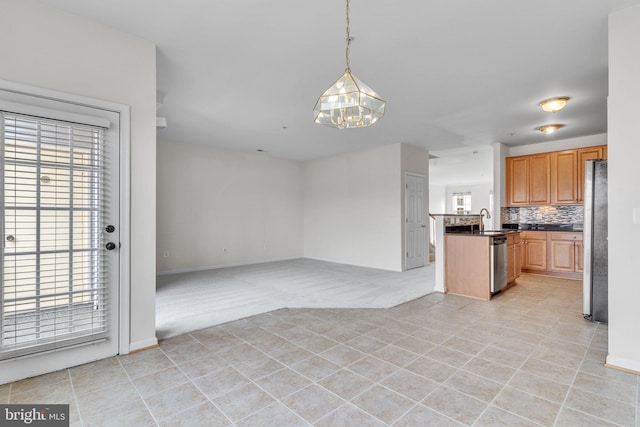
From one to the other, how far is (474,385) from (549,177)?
5.59 meters

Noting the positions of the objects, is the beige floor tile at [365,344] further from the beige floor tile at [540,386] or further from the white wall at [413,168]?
the white wall at [413,168]

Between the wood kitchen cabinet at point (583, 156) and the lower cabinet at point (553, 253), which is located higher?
the wood kitchen cabinet at point (583, 156)

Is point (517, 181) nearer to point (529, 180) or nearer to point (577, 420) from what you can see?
point (529, 180)

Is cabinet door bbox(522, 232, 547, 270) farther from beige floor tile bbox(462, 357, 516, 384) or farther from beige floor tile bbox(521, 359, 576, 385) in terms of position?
beige floor tile bbox(462, 357, 516, 384)

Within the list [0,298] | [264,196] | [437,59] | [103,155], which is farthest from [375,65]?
[264,196]

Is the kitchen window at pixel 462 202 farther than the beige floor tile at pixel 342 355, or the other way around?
the kitchen window at pixel 462 202

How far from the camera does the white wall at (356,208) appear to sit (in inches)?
261

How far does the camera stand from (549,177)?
19.9ft

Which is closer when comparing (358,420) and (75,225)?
(358,420)

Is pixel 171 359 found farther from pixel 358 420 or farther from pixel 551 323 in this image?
pixel 551 323

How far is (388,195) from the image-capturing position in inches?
264

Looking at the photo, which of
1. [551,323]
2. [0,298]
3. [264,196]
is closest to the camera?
[0,298]

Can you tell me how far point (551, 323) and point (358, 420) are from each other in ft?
9.13

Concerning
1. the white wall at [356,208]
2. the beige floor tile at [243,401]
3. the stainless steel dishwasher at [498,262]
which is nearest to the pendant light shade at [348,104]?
the beige floor tile at [243,401]
